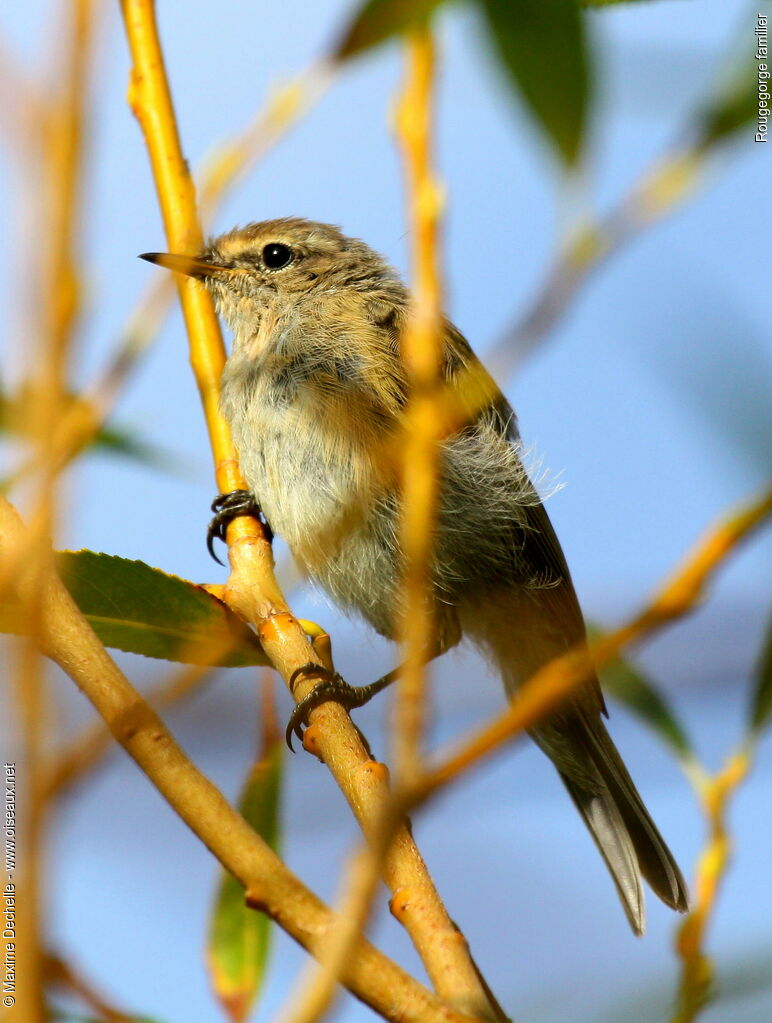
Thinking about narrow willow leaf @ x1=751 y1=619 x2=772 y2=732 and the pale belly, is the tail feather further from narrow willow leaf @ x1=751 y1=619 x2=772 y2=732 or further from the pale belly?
narrow willow leaf @ x1=751 y1=619 x2=772 y2=732

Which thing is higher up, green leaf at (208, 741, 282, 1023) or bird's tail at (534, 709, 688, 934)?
bird's tail at (534, 709, 688, 934)

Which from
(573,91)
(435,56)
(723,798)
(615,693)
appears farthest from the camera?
(615,693)

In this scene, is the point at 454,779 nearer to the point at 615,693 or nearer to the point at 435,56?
the point at 435,56

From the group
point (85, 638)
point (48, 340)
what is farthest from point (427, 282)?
point (85, 638)

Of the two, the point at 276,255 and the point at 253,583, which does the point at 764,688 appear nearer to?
the point at 253,583

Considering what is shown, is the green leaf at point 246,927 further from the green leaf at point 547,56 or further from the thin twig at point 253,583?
the green leaf at point 547,56

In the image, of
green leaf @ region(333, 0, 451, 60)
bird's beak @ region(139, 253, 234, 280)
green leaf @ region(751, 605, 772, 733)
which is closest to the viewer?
green leaf @ region(333, 0, 451, 60)

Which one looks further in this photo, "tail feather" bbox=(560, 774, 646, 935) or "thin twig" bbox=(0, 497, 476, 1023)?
"tail feather" bbox=(560, 774, 646, 935)

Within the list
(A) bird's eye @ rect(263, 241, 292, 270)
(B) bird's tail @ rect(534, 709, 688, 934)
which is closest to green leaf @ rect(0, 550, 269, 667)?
(B) bird's tail @ rect(534, 709, 688, 934)
